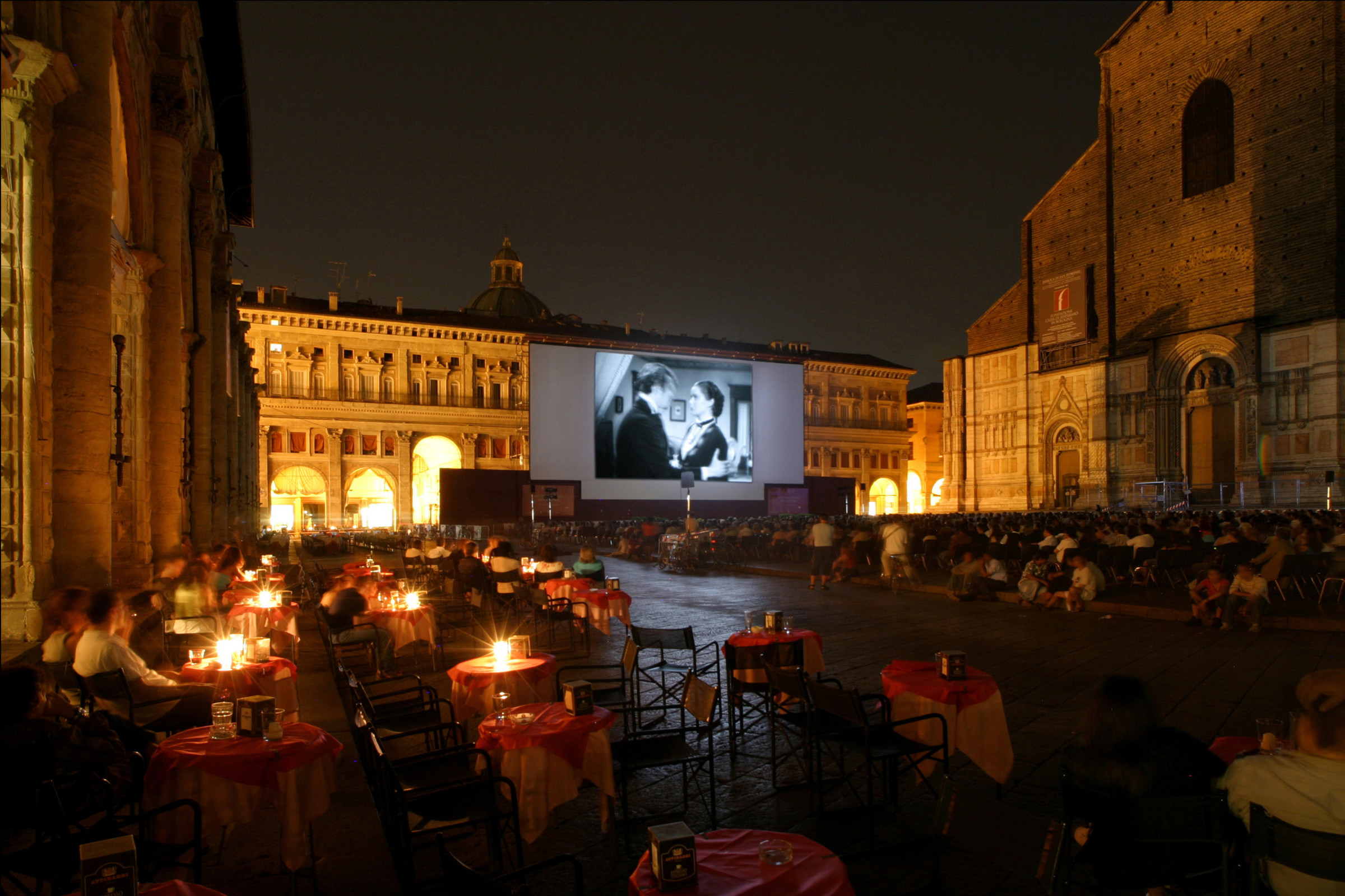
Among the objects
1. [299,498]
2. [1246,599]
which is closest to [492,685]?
[1246,599]

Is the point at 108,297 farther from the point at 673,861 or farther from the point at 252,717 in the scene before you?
the point at 673,861

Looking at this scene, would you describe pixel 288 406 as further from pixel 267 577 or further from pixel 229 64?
pixel 267 577

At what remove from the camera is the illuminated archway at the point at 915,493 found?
63156 millimetres

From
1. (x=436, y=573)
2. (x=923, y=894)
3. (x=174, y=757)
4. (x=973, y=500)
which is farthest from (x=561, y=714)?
(x=973, y=500)

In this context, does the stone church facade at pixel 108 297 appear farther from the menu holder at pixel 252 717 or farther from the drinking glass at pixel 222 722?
the menu holder at pixel 252 717

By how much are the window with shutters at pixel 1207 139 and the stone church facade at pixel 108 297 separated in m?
31.0

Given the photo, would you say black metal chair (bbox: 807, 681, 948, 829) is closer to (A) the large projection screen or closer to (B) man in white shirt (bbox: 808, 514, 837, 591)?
(B) man in white shirt (bbox: 808, 514, 837, 591)

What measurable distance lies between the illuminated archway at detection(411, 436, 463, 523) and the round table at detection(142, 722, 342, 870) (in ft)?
143

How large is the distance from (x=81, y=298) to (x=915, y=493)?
61.5 meters

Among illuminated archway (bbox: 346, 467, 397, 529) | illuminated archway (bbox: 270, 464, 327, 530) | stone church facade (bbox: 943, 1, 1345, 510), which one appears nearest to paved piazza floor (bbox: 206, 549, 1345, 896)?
stone church facade (bbox: 943, 1, 1345, 510)

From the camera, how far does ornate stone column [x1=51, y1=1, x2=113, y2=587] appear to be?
691 centimetres

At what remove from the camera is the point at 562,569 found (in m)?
11.0

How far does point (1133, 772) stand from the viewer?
270 centimetres

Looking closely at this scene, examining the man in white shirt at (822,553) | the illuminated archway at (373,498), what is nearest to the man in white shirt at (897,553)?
the man in white shirt at (822,553)
